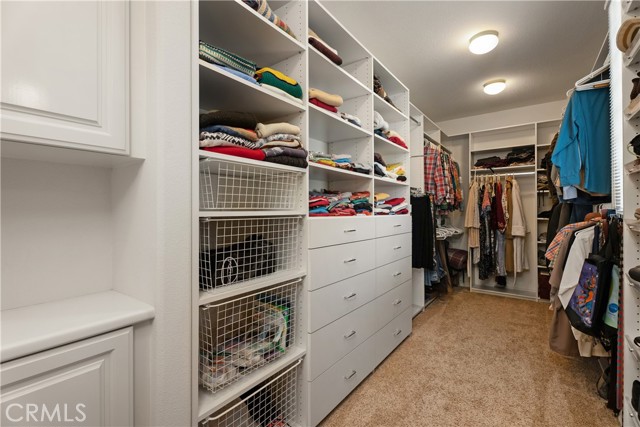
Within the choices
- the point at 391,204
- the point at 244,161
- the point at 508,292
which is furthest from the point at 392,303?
the point at 508,292

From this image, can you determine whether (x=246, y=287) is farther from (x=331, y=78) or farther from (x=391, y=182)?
(x=391, y=182)

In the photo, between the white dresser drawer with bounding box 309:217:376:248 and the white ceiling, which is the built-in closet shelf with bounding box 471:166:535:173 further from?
the white dresser drawer with bounding box 309:217:376:248

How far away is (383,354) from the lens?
204cm

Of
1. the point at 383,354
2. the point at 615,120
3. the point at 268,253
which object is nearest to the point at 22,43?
the point at 268,253

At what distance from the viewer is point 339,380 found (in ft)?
5.20

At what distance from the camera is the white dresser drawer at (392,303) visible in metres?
2.01

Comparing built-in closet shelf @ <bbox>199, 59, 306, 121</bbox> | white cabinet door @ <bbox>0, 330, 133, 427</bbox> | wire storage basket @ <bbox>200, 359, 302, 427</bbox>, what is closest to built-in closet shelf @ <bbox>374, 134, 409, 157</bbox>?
built-in closet shelf @ <bbox>199, 59, 306, 121</bbox>

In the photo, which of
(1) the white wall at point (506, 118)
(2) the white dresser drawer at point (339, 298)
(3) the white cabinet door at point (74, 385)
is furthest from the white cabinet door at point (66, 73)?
(1) the white wall at point (506, 118)

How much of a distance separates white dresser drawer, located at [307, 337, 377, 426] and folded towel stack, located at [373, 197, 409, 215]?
99 centimetres

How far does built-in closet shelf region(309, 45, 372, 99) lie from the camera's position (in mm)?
1576

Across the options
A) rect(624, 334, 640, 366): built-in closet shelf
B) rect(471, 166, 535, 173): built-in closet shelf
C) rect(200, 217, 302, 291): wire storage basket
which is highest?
rect(471, 166, 535, 173): built-in closet shelf

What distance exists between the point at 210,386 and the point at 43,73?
44.6 inches

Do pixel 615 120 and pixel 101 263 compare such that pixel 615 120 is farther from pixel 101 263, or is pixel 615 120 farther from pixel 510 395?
pixel 101 263

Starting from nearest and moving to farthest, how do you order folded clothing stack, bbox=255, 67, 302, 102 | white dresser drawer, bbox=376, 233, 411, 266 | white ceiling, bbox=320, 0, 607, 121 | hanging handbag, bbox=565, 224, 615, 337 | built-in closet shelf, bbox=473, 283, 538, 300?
1. folded clothing stack, bbox=255, 67, 302, 102
2. hanging handbag, bbox=565, 224, 615, 337
3. white ceiling, bbox=320, 0, 607, 121
4. white dresser drawer, bbox=376, 233, 411, 266
5. built-in closet shelf, bbox=473, 283, 538, 300
